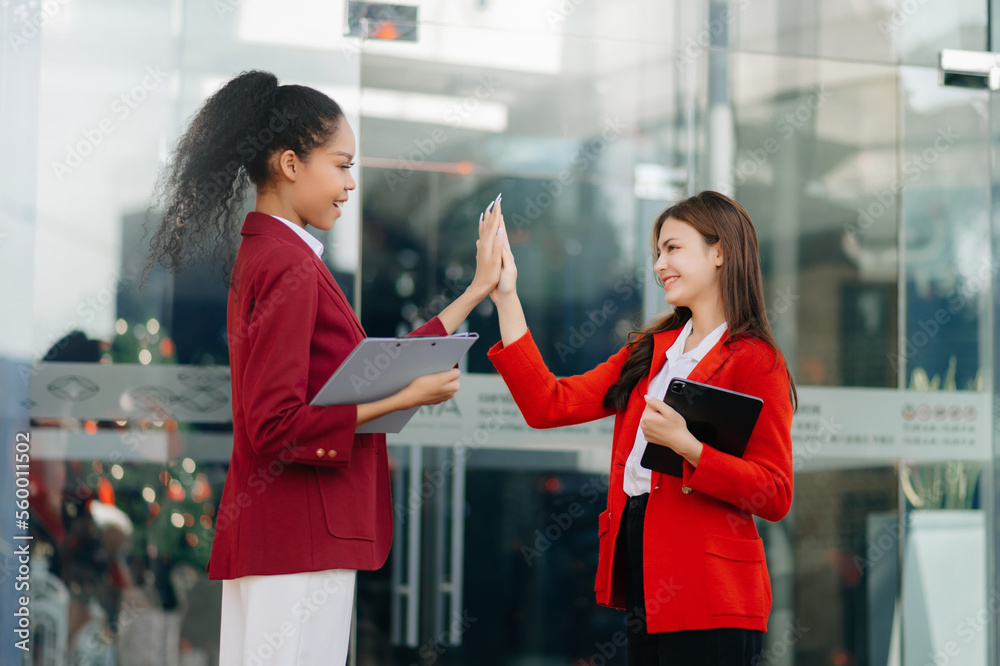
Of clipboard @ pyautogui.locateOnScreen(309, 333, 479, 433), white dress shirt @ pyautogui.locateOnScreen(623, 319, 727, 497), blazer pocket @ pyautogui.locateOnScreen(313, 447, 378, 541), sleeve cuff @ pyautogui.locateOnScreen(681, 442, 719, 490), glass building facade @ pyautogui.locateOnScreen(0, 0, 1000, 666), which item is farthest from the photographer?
glass building facade @ pyautogui.locateOnScreen(0, 0, 1000, 666)

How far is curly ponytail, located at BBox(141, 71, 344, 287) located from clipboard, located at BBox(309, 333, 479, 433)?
0.51 metres

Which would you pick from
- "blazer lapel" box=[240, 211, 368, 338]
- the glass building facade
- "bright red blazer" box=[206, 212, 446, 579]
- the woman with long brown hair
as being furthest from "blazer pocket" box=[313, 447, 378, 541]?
the glass building facade

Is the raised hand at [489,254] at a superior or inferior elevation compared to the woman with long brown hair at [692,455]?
superior

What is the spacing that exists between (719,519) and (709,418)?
0.84 ft

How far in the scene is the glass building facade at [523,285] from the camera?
3.26 m

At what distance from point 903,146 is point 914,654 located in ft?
7.39

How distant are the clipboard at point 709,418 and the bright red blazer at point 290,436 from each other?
2.02 feet

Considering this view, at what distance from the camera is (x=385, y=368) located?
68.2 inches

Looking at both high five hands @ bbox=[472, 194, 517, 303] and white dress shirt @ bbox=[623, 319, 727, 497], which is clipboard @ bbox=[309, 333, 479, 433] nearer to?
high five hands @ bbox=[472, 194, 517, 303]

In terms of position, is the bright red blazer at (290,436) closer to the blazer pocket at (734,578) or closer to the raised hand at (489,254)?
the raised hand at (489,254)

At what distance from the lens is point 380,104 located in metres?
3.55

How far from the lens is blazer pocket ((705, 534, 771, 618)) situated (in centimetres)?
193

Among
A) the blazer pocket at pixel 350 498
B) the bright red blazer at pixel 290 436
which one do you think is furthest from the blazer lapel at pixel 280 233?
the blazer pocket at pixel 350 498

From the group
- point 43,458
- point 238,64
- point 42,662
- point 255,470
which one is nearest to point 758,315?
point 255,470
